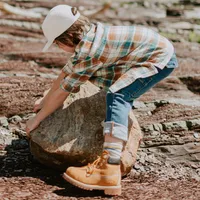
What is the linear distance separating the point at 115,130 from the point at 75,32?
0.83 metres

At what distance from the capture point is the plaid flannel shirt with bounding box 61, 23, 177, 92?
3.61m

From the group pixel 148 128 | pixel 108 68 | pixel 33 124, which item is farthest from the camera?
pixel 148 128

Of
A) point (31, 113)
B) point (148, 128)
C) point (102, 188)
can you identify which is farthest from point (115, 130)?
point (31, 113)

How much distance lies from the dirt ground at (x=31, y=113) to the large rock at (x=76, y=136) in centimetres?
16

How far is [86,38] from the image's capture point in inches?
141

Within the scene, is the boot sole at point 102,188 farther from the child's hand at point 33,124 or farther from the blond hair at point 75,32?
the blond hair at point 75,32

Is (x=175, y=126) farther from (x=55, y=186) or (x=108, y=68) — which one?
(x=55, y=186)

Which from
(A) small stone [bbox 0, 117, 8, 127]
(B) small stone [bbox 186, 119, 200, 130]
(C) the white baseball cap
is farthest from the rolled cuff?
(A) small stone [bbox 0, 117, 8, 127]

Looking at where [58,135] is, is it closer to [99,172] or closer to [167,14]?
[99,172]

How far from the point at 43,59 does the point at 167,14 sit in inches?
269

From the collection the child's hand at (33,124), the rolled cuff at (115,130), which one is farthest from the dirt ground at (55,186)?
the rolled cuff at (115,130)

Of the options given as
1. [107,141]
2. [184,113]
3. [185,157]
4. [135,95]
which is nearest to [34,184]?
[107,141]

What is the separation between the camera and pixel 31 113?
5.02m

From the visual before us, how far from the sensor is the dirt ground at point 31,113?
3596mm
